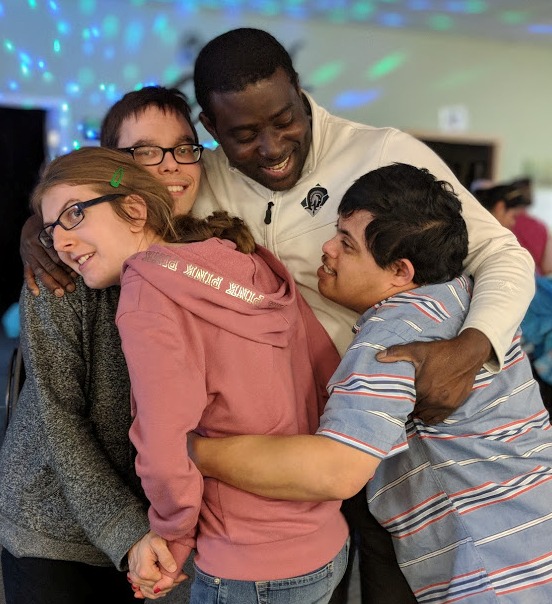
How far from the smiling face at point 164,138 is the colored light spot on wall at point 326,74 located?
505cm

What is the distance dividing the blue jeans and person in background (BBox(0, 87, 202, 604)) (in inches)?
3.1

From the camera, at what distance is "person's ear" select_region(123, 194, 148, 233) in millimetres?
1166

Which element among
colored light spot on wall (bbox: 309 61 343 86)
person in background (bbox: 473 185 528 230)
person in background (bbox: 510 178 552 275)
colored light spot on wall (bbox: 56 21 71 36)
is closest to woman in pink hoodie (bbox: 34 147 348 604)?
person in background (bbox: 510 178 552 275)

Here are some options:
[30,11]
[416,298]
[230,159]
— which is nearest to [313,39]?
[30,11]

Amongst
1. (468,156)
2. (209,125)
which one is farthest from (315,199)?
(468,156)

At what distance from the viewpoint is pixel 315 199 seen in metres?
1.49

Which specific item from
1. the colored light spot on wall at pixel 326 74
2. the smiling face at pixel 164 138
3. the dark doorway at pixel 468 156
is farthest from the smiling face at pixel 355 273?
the dark doorway at pixel 468 156

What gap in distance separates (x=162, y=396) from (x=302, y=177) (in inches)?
29.0

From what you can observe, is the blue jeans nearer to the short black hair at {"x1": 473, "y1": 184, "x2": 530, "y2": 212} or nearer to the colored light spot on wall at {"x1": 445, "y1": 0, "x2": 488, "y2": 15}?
the short black hair at {"x1": 473, "y1": 184, "x2": 530, "y2": 212}

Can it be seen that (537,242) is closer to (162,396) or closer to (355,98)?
(355,98)

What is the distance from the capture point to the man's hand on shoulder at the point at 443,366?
106 cm

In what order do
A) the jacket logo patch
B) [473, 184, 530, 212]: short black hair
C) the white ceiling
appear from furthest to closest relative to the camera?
the white ceiling → [473, 184, 530, 212]: short black hair → the jacket logo patch

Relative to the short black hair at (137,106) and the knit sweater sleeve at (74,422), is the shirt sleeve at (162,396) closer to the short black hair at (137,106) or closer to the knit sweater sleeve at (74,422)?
the knit sweater sleeve at (74,422)

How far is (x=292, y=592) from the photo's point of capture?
1.07 meters
